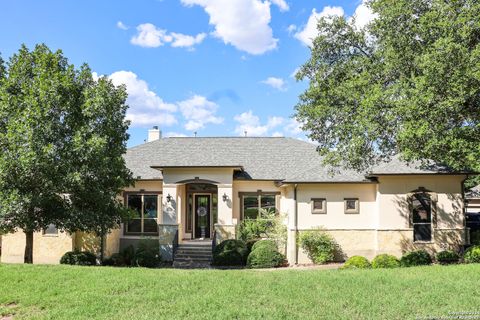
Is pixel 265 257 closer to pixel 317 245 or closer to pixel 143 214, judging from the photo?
pixel 317 245

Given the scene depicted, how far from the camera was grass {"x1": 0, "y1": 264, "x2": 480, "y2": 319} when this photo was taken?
767 cm

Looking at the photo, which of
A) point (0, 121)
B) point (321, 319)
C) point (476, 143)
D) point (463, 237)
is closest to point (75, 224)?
point (0, 121)

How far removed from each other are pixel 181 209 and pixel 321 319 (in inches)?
598

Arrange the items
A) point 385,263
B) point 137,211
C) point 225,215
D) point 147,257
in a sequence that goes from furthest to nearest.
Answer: point 137,211 → point 225,215 → point 147,257 → point 385,263

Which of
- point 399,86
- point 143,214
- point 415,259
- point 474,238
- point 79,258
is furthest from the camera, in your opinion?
point 143,214

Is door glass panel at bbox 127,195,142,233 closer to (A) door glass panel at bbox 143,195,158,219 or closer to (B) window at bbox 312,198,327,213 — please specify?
(A) door glass panel at bbox 143,195,158,219

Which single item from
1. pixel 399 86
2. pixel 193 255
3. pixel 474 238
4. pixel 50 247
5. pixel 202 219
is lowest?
pixel 193 255

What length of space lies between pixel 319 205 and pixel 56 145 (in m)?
11.9

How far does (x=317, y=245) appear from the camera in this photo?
18.6 meters

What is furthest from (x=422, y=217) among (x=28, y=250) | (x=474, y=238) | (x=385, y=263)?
(x=28, y=250)

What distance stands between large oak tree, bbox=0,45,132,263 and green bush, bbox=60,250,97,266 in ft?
5.71

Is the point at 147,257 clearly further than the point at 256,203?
No

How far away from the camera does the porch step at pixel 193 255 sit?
62.6ft

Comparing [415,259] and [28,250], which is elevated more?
[28,250]
